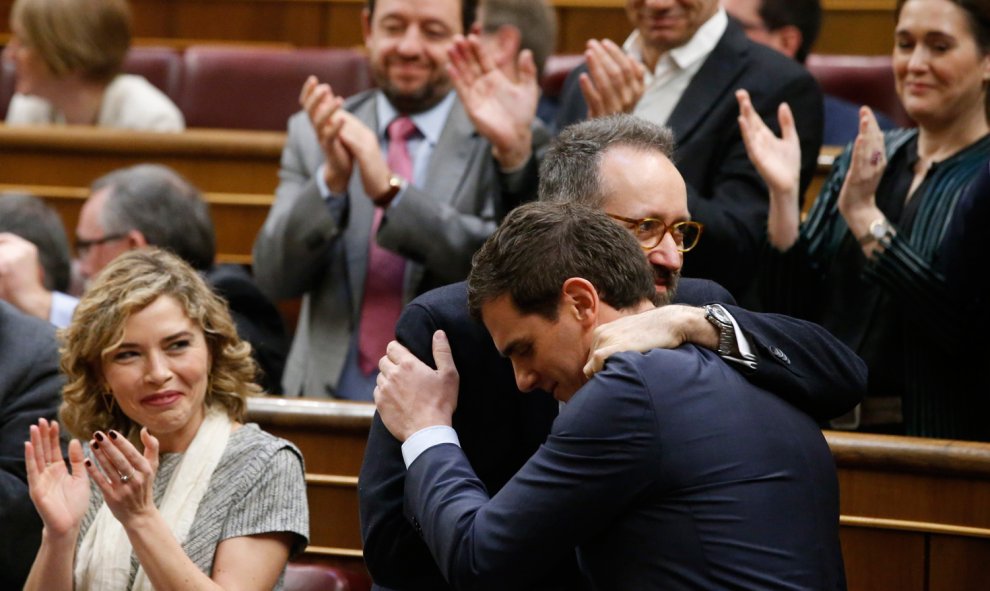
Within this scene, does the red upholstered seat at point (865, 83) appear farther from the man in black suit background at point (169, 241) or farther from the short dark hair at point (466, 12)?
the man in black suit background at point (169, 241)

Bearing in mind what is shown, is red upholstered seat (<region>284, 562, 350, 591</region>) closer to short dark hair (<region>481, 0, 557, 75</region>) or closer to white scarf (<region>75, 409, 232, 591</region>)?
white scarf (<region>75, 409, 232, 591</region>)

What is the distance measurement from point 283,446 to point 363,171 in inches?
27.0

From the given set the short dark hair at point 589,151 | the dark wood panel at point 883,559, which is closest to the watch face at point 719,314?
the short dark hair at point 589,151

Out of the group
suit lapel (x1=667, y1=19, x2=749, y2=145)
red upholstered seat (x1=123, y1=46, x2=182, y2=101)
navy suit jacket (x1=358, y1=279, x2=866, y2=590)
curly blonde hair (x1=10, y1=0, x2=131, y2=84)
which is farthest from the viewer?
red upholstered seat (x1=123, y1=46, x2=182, y2=101)

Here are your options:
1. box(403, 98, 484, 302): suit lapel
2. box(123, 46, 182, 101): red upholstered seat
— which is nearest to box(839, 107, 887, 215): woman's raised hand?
box(403, 98, 484, 302): suit lapel

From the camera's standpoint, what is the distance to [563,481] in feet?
4.27

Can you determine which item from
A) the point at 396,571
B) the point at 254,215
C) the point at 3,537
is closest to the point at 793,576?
the point at 396,571

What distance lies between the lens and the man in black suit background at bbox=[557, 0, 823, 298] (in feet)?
7.08

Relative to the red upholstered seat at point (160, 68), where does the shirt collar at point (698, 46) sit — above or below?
above

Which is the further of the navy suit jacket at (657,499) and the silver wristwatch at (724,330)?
the silver wristwatch at (724,330)

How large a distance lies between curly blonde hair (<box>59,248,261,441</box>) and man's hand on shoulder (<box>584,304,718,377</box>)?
0.66 m

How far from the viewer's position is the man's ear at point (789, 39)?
2807 millimetres

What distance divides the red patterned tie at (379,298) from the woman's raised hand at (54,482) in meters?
0.74

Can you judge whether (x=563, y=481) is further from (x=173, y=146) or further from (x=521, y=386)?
(x=173, y=146)
